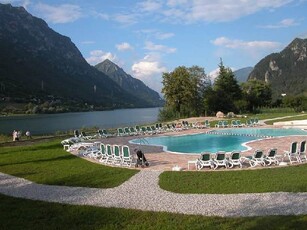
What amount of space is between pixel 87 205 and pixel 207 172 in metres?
5.38

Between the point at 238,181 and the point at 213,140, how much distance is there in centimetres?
1578

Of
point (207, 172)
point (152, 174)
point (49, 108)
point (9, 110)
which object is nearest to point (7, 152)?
point (152, 174)

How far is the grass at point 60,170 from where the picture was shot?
495 inches

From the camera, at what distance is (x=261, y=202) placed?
29.9ft

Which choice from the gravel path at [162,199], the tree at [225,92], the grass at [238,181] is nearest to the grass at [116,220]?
the gravel path at [162,199]

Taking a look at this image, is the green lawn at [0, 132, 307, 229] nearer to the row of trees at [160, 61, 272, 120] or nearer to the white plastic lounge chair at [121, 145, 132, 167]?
the white plastic lounge chair at [121, 145, 132, 167]

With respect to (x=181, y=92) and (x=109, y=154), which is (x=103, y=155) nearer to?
Result: (x=109, y=154)

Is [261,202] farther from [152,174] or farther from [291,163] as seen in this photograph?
[291,163]

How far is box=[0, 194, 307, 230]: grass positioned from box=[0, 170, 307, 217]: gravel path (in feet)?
1.40

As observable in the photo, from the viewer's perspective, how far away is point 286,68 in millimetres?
179875

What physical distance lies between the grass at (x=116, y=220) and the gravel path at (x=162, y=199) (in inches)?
16.8

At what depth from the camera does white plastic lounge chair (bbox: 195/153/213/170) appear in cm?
1446

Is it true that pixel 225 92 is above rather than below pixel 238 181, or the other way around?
above

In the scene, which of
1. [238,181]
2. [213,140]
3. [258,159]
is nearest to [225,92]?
[213,140]
